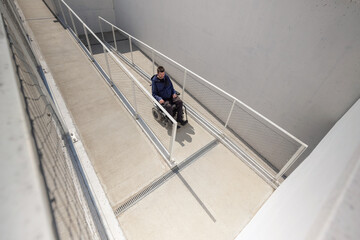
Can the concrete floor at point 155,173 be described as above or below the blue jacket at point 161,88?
below

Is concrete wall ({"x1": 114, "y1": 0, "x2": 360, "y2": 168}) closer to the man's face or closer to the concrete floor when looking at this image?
the concrete floor

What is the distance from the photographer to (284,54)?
2.43 meters

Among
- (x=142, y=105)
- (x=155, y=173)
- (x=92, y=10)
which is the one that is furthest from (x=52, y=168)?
(x=92, y=10)

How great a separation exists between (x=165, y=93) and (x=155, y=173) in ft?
4.84

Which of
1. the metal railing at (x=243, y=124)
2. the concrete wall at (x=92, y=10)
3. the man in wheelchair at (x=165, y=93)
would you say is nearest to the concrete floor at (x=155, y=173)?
the man in wheelchair at (x=165, y=93)

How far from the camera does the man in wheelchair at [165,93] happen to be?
116 inches

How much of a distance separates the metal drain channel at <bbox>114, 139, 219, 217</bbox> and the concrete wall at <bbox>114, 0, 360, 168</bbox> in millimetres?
1263

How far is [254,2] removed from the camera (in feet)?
8.48

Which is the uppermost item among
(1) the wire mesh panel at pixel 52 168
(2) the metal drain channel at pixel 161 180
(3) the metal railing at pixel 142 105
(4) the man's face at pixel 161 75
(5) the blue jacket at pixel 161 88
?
(1) the wire mesh panel at pixel 52 168

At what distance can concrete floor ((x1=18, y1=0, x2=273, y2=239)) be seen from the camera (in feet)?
7.10

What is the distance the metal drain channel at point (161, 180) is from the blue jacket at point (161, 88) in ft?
4.00

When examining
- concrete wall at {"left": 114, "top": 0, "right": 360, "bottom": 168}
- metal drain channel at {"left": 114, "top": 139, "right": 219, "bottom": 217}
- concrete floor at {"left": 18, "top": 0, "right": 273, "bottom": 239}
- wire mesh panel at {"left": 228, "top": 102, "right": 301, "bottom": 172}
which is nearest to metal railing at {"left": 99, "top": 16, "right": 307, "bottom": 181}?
wire mesh panel at {"left": 228, "top": 102, "right": 301, "bottom": 172}

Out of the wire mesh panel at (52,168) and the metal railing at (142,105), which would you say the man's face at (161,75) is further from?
the wire mesh panel at (52,168)

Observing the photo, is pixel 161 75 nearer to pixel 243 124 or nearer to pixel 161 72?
pixel 161 72
